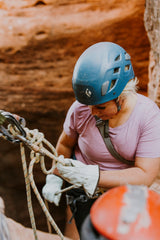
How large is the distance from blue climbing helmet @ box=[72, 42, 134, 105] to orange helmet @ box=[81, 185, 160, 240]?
0.85 meters

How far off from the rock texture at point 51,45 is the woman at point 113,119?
2091 millimetres

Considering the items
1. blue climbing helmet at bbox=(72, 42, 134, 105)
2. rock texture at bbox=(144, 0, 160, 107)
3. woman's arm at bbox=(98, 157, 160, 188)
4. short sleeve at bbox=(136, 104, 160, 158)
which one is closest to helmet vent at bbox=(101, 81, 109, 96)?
blue climbing helmet at bbox=(72, 42, 134, 105)

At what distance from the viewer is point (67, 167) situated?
63.2 inches

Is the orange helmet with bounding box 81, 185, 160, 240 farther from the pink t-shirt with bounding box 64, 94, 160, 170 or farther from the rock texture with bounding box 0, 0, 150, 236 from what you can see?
the rock texture with bounding box 0, 0, 150, 236

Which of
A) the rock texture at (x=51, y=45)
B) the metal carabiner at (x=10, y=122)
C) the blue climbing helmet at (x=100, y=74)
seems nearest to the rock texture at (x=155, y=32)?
the rock texture at (x=51, y=45)

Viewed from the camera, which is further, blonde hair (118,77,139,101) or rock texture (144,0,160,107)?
rock texture (144,0,160,107)

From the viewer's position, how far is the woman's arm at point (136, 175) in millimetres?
1594

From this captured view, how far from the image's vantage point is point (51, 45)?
3.77 metres

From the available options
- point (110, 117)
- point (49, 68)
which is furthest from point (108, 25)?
point (110, 117)

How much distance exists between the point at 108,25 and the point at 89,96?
2.30 meters

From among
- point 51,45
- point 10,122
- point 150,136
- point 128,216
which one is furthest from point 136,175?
point 51,45

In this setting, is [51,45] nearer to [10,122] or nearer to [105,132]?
[105,132]

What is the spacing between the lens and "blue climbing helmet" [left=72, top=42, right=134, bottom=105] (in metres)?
1.53

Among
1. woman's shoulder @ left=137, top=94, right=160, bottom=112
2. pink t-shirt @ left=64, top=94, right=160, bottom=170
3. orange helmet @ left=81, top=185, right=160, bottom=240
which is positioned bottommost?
pink t-shirt @ left=64, top=94, right=160, bottom=170
